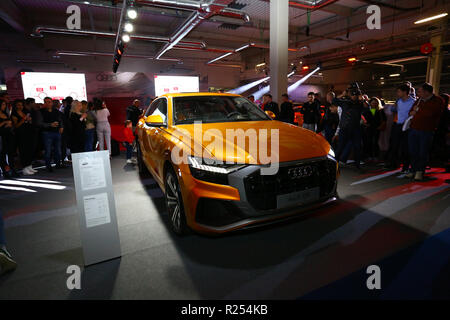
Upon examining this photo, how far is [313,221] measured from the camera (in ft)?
9.62

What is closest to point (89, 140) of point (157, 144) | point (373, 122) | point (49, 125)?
point (49, 125)

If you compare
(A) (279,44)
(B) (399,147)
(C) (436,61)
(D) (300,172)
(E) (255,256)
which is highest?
(C) (436,61)

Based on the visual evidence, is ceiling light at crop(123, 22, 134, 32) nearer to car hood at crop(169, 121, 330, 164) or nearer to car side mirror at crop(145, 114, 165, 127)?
car side mirror at crop(145, 114, 165, 127)

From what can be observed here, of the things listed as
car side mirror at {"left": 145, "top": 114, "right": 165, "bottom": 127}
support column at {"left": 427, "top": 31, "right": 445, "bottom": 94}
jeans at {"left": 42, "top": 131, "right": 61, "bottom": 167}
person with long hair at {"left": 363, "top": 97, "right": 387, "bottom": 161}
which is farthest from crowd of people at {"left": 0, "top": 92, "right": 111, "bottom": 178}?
support column at {"left": 427, "top": 31, "right": 445, "bottom": 94}

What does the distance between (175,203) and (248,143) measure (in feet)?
3.21

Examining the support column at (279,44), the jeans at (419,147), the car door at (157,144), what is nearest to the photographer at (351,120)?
the jeans at (419,147)

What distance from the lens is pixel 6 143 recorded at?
523 centimetres

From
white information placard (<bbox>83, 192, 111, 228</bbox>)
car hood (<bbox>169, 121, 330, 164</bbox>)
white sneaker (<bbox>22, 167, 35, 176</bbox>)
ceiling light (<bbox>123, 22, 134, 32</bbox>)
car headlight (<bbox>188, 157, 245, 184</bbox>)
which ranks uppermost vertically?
ceiling light (<bbox>123, 22, 134, 32</bbox>)

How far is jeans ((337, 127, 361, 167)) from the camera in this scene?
5.21 m

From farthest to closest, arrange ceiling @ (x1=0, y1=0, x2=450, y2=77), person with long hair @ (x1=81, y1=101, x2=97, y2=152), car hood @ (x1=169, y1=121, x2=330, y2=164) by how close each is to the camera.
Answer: ceiling @ (x1=0, y1=0, x2=450, y2=77), person with long hair @ (x1=81, y1=101, x2=97, y2=152), car hood @ (x1=169, y1=121, x2=330, y2=164)

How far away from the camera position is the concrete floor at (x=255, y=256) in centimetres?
187

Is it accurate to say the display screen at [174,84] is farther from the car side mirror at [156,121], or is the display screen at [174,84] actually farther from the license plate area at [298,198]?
the license plate area at [298,198]

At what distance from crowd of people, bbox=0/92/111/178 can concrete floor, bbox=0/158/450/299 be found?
2.45 meters

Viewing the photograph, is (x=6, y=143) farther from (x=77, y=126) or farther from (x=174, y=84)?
(x=174, y=84)
